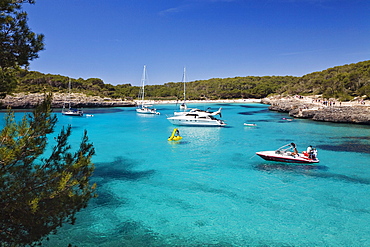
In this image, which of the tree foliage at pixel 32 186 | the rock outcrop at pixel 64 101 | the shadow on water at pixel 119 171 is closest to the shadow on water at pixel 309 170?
the shadow on water at pixel 119 171

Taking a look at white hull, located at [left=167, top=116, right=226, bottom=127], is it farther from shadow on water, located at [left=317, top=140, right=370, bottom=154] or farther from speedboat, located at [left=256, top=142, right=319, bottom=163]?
speedboat, located at [left=256, top=142, right=319, bottom=163]

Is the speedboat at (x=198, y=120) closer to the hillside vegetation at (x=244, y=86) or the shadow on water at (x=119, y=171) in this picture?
the shadow on water at (x=119, y=171)

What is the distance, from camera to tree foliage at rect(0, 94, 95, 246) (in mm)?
5746

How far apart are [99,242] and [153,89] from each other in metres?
157

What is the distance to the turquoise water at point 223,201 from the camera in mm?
10195

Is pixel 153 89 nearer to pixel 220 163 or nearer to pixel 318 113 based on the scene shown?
pixel 318 113

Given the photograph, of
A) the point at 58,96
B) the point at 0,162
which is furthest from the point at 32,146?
the point at 58,96

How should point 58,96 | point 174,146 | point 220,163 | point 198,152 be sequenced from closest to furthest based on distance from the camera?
point 220,163 → point 198,152 → point 174,146 → point 58,96

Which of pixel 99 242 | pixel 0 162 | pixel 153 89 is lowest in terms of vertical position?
pixel 99 242

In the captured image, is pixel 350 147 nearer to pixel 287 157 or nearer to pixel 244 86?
pixel 287 157

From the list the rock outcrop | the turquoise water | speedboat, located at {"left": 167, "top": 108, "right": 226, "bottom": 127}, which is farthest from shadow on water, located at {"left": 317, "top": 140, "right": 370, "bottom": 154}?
the rock outcrop

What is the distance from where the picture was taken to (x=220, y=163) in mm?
20781

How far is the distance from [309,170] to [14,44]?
18532 mm

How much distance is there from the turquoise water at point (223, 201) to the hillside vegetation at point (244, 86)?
2069 inches
